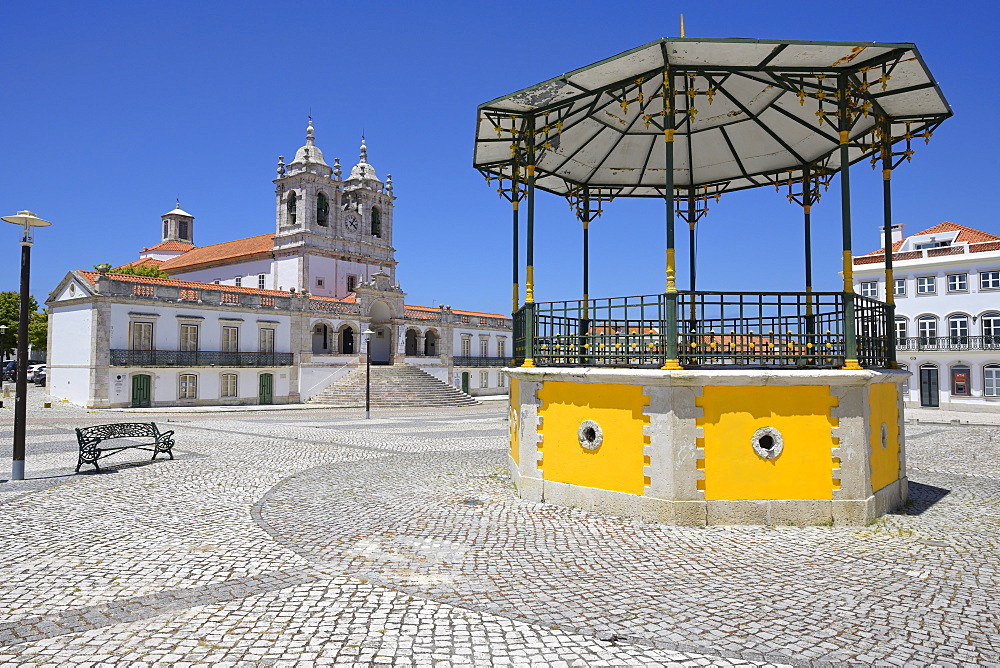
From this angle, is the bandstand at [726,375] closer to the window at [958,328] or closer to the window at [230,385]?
the window at [230,385]

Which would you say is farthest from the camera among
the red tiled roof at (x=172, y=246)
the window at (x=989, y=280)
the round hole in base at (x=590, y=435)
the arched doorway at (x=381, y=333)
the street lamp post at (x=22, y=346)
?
the red tiled roof at (x=172, y=246)

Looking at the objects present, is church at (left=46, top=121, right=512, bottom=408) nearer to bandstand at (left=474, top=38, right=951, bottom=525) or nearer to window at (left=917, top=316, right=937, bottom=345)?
bandstand at (left=474, top=38, right=951, bottom=525)

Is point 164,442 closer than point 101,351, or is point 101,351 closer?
point 164,442

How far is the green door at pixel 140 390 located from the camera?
32.6m

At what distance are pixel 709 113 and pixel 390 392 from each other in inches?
1199

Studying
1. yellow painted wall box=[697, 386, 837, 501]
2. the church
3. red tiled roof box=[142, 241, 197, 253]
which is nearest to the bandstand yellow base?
yellow painted wall box=[697, 386, 837, 501]

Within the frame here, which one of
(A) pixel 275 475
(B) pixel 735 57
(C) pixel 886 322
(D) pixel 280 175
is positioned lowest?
(A) pixel 275 475

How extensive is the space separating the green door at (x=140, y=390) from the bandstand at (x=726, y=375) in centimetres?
2825

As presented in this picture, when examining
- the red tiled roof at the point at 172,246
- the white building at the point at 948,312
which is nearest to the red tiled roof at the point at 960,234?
the white building at the point at 948,312

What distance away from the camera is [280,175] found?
48812 millimetres

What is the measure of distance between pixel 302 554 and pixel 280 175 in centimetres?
4622

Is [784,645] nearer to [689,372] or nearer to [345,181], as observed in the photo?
[689,372]

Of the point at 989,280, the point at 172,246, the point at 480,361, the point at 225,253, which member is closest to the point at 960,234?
the point at 989,280

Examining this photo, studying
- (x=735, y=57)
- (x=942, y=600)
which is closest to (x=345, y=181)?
(x=735, y=57)
